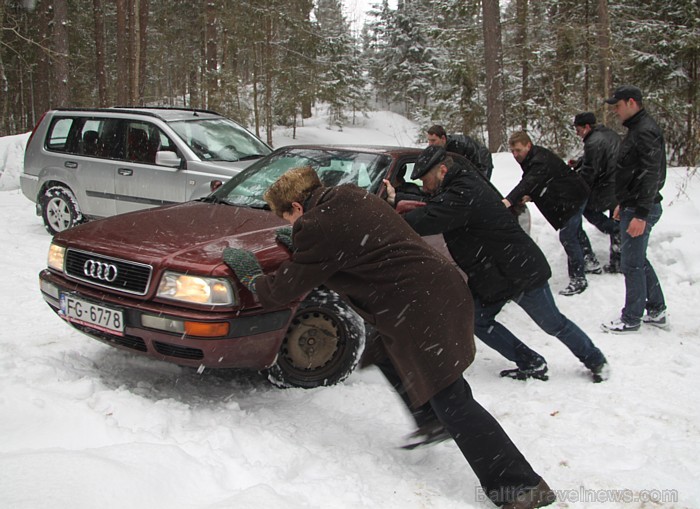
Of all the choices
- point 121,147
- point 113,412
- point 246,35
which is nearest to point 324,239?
point 113,412

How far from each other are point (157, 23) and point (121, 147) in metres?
27.7

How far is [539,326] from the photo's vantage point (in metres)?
4.44

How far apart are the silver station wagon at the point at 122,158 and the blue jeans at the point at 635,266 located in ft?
15.5

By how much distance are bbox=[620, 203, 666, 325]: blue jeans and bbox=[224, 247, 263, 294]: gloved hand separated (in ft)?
11.5

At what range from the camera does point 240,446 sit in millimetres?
3158

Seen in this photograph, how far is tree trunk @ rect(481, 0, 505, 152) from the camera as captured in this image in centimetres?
1541

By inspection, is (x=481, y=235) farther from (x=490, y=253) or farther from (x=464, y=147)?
(x=464, y=147)

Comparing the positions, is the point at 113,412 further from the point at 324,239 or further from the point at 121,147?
the point at 121,147

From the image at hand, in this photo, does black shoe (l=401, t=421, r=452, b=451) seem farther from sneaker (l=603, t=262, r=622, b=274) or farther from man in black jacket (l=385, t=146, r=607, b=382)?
sneaker (l=603, t=262, r=622, b=274)

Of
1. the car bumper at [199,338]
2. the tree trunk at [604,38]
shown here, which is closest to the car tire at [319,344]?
the car bumper at [199,338]

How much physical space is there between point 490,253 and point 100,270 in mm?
2498

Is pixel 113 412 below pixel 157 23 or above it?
below

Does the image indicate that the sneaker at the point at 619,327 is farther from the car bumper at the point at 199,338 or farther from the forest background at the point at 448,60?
the forest background at the point at 448,60

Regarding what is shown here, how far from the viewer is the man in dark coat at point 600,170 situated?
6.71 meters
